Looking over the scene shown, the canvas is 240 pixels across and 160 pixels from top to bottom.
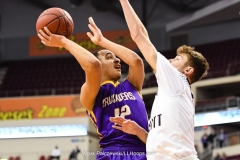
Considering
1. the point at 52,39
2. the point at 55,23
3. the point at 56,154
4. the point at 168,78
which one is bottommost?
the point at 168,78

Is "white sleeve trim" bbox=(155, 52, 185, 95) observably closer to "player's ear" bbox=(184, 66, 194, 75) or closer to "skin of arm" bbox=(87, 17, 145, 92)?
"player's ear" bbox=(184, 66, 194, 75)

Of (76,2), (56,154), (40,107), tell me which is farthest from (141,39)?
(76,2)

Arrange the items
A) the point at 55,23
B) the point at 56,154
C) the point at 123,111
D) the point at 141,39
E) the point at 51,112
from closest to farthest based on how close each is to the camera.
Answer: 1. the point at 141,39
2. the point at 123,111
3. the point at 55,23
4. the point at 56,154
5. the point at 51,112

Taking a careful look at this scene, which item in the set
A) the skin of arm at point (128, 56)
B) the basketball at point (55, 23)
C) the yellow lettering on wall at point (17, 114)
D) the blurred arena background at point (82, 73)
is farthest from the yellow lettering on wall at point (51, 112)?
the skin of arm at point (128, 56)

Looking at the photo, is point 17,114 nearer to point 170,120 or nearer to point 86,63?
Result: point 86,63

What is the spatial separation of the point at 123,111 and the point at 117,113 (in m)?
0.05

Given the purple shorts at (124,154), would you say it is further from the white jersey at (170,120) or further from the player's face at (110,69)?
the player's face at (110,69)

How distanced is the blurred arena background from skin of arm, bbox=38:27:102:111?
11113mm

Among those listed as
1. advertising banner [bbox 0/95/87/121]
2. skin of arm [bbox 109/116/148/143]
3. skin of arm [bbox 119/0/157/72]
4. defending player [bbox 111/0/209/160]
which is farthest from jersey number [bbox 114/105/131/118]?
advertising banner [bbox 0/95/87/121]

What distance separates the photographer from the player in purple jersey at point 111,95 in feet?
11.5

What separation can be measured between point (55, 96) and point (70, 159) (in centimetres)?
442

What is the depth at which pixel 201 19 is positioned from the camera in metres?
21.5

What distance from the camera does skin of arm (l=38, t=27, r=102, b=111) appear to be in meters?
3.47

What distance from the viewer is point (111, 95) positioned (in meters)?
3.74
